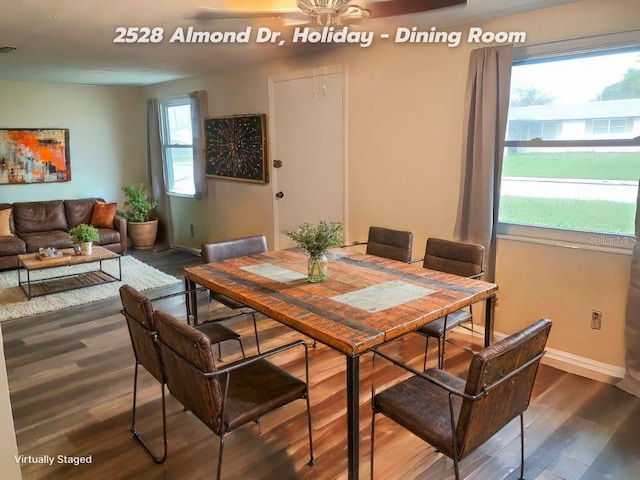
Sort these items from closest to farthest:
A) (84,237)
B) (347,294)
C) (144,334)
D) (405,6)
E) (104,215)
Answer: (144,334) < (347,294) < (405,6) < (84,237) < (104,215)

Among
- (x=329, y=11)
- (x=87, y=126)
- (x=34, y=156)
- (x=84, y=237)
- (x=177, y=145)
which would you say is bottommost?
(x=84, y=237)

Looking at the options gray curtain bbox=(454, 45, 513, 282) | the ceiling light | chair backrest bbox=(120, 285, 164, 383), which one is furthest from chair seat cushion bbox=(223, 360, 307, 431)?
gray curtain bbox=(454, 45, 513, 282)

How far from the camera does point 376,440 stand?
227cm

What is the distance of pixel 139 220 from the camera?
6.65 metres

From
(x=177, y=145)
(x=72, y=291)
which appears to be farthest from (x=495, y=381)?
(x=177, y=145)

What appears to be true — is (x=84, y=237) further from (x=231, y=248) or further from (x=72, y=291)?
(x=231, y=248)

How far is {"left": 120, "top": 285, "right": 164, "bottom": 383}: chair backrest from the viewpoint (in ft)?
6.41

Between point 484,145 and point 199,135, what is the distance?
→ 12.7 ft

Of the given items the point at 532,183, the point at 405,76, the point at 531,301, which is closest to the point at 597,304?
the point at 531,301

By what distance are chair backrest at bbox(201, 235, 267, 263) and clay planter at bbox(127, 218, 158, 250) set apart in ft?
12.7

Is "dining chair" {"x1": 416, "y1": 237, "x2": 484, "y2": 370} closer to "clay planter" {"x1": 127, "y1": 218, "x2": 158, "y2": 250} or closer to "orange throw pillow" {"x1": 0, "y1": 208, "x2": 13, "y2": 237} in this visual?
"clay planter" {"x1": 127, "y1": 218, "x2": 158, "y2": 250}

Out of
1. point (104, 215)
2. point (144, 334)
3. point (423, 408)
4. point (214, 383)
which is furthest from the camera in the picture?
point (104, 215)

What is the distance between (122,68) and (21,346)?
122 inches

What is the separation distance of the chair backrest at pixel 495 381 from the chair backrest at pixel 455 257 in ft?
3.32
